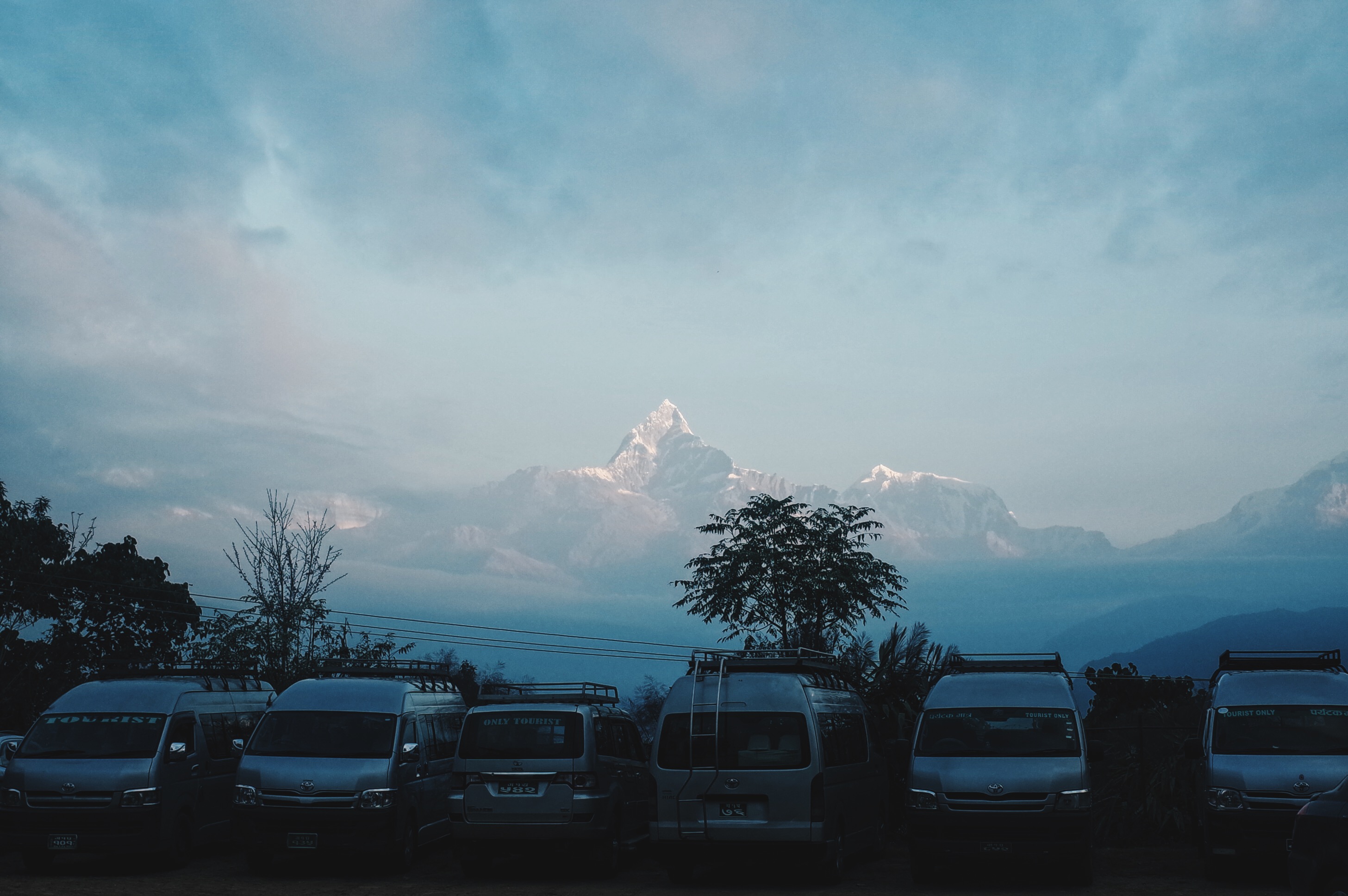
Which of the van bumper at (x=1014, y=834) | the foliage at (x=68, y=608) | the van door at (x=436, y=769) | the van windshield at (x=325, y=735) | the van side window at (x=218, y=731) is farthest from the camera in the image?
the foliage at (x=68, y=608)

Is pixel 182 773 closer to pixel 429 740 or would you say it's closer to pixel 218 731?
pixel 218 731

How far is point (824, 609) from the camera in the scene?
35375 mm

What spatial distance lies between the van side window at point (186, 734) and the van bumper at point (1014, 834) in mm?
9656

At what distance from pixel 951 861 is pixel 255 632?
2730cm

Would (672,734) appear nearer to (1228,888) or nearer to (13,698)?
(1228,888)

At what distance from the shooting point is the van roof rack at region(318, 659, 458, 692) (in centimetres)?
1784

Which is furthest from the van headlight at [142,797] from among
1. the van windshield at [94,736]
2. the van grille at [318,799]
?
the van grille at [318,799]

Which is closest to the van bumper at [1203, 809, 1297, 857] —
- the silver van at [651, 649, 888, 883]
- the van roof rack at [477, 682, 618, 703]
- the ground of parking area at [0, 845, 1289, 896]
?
the ground of parking area at [0, 845, 1289, 896]

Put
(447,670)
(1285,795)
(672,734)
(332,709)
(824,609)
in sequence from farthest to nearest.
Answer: (824,609)
(447,670)
(332,709)
(672,734)
(1285,795)

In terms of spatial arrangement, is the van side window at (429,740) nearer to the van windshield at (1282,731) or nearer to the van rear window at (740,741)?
the van rear window at (740,741)

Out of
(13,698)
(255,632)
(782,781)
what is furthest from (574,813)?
(13,698)

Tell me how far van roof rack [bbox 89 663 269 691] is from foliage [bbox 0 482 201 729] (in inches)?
1066

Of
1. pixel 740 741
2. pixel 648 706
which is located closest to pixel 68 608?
pixel 648 706

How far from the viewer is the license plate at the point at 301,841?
15180mm
